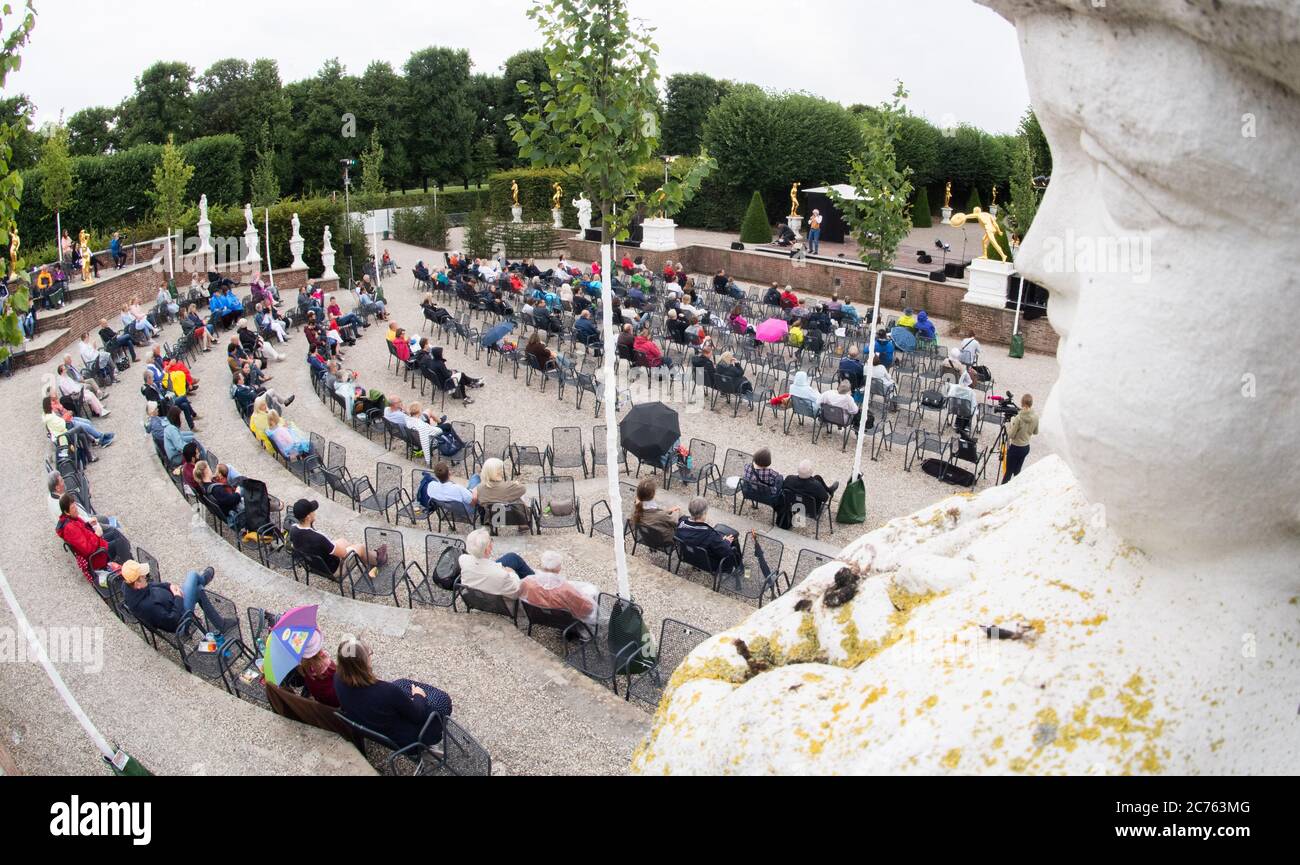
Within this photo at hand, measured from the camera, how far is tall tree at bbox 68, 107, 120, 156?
184 feet

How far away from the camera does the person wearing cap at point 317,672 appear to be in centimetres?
723

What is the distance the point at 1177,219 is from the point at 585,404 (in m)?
14.4

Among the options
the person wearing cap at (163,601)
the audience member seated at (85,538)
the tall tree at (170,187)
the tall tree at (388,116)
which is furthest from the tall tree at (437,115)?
the person wearing cap at (163,601)

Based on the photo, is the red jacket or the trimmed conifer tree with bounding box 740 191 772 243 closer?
the red jacket

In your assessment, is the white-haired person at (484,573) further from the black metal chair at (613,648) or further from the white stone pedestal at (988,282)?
the white stone pedestal at (988,282)

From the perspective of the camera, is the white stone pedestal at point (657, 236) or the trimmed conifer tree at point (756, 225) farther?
the trimmed conifer tree at point (756, 225)

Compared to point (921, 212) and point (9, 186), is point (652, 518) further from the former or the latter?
point (921, 212)

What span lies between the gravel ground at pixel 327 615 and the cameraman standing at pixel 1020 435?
96 cm

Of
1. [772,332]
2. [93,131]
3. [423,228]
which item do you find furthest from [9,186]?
[93,131]

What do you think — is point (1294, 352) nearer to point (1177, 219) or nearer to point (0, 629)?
point (1177, 219)

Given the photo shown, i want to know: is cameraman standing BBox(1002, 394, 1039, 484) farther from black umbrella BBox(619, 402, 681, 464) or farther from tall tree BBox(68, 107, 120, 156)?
tall tree BBox(68, 107, 120, 156)

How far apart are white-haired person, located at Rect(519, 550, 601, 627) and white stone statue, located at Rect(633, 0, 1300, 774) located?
474 centimetres

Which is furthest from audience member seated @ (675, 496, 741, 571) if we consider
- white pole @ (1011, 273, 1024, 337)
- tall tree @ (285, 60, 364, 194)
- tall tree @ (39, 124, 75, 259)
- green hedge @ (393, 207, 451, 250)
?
tall tree @ (285, 60, 364, 194)

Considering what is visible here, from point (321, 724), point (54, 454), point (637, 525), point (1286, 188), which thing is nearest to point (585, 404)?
point (637, 525)
